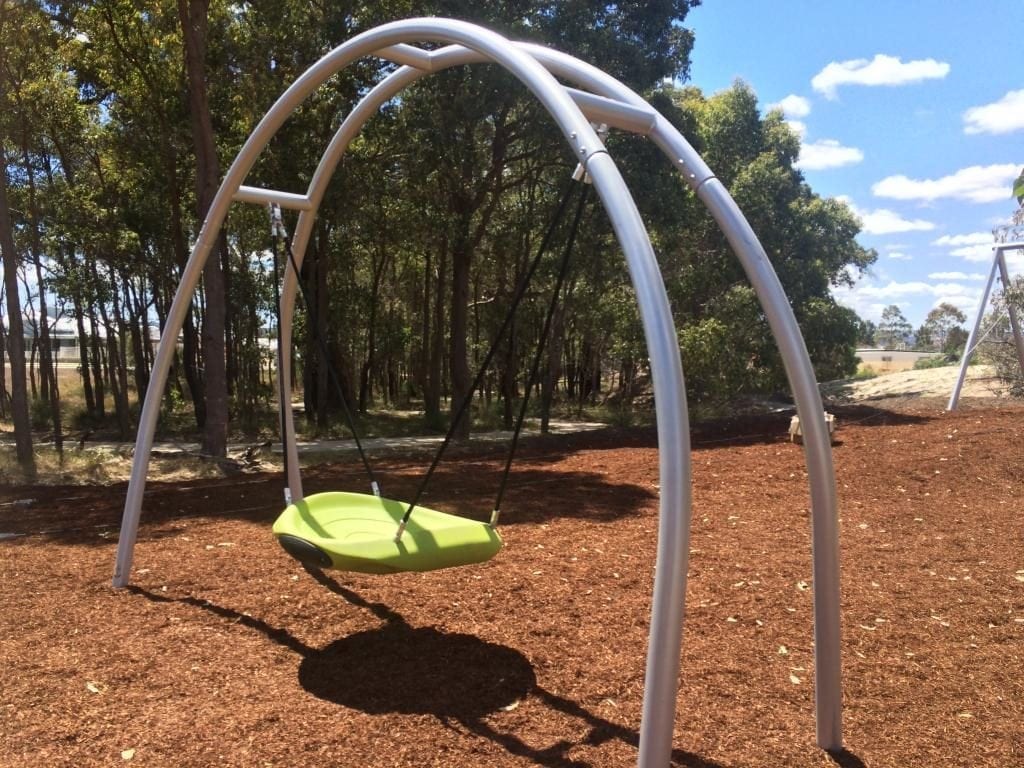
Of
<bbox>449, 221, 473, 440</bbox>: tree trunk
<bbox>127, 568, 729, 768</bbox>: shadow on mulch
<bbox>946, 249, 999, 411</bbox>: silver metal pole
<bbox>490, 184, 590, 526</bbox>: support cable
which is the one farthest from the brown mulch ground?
<bbox>449, 221, 473, 440</bbox>: tree trunk

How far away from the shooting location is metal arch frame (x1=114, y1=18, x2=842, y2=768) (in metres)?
2.02

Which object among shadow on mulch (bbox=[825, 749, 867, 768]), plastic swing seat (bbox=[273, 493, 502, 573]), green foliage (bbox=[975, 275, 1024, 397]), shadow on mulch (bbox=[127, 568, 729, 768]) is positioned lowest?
shadow on mulch (bbox=[825, 749, 867, 768])

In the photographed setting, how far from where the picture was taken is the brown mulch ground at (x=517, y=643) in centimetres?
267

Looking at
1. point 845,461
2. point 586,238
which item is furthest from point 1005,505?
point 586,238

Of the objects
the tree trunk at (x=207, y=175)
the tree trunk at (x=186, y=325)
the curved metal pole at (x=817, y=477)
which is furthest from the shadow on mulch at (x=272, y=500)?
the tree trunk at (x=186, y=325)

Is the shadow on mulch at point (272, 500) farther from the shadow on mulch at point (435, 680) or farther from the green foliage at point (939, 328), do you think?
the green foliage at point (939, 328)

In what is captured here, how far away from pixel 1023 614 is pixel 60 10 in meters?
15.8

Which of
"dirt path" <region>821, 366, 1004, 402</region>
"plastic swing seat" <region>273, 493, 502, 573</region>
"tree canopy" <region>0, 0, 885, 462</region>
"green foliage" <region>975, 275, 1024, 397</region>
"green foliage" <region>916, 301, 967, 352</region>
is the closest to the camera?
"plastic swing seat" <region>273, 493, 502, 573</region>

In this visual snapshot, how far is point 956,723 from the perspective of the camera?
2768mm

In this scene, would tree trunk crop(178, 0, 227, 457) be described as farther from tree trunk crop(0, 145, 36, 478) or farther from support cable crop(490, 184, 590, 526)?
Result: support cable crop(490, 184, 590, 526)

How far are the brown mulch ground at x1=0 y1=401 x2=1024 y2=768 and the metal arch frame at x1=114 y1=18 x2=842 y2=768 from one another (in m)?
0.57

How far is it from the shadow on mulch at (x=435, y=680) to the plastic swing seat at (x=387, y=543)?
18.5 inches

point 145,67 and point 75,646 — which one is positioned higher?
point 145,67

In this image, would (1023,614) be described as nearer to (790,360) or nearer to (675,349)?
(790,360)
